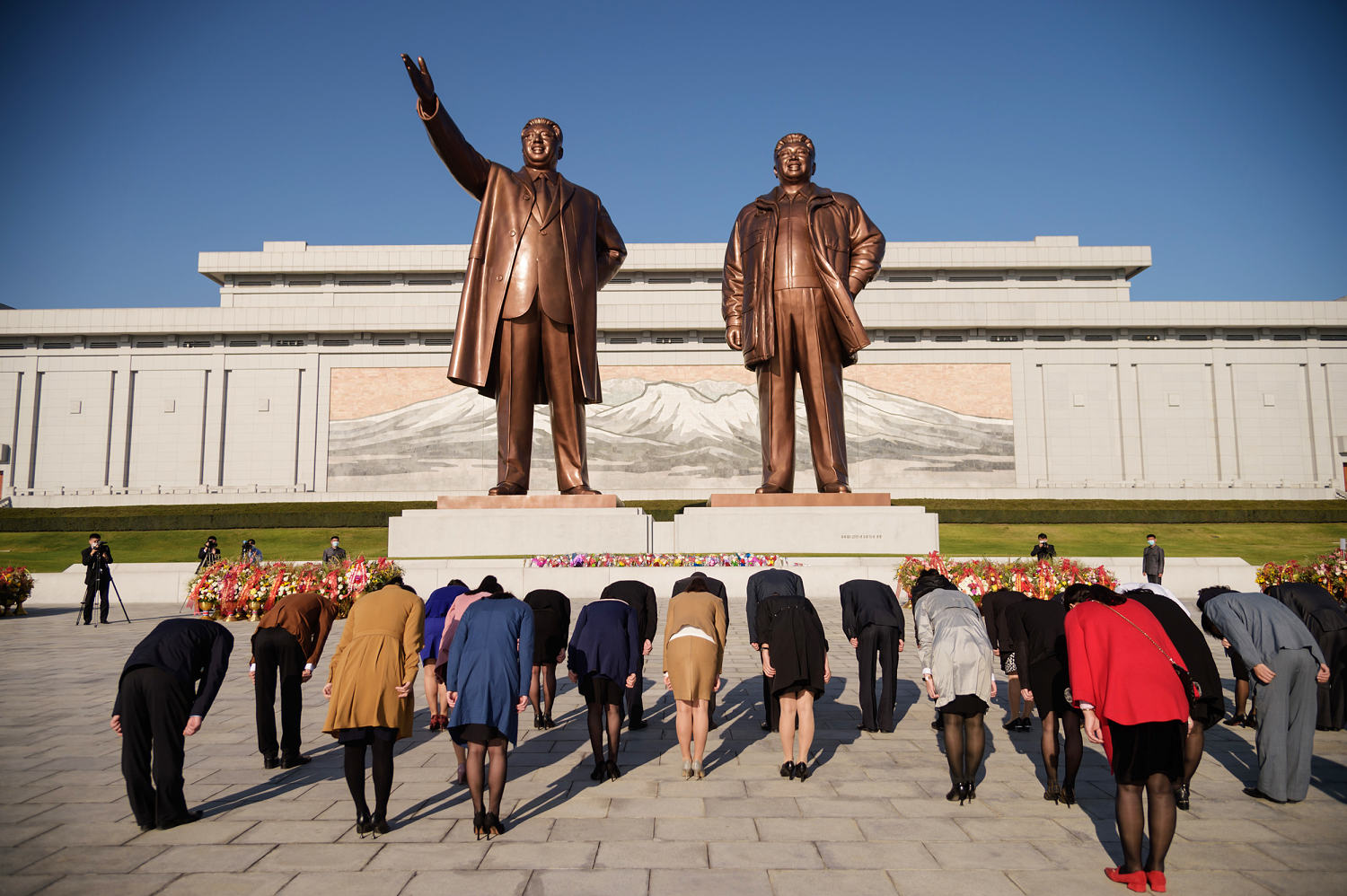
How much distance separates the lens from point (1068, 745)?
4.34m

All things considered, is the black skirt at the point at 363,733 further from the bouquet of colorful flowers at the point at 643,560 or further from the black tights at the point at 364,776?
the bouquet of colorful flowers at the point at 643,560

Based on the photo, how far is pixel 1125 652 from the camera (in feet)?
11.2

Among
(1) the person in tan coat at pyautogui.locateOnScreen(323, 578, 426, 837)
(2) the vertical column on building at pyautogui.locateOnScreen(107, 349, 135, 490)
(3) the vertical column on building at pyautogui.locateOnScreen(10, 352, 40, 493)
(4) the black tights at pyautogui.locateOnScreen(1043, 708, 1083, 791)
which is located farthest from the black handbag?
(3) the vertical column on building at pyautogui.locateOnScreen(10, 352, 40, 493)

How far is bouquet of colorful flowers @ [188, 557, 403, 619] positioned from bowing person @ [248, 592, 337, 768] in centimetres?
217

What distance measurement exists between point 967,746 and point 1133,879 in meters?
1.11

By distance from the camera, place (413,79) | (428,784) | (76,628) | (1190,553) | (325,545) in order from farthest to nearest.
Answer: (325,545) < (1190,553) < (76,628) < (413,79) < (428,784)

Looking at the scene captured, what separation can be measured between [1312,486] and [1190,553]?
15.0 m

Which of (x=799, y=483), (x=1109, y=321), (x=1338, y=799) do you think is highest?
(x=1109, y=321)

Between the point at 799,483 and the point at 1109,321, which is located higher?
the point at 1109,321

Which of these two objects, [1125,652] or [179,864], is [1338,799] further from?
[179,864]

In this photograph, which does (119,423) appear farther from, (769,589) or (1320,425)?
(1320,425)

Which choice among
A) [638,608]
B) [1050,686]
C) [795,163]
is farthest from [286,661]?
[795,163]

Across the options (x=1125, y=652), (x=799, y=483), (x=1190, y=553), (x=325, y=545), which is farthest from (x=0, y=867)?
(x=799, y=483)

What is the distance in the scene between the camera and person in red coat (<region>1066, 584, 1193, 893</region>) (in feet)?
10.7
